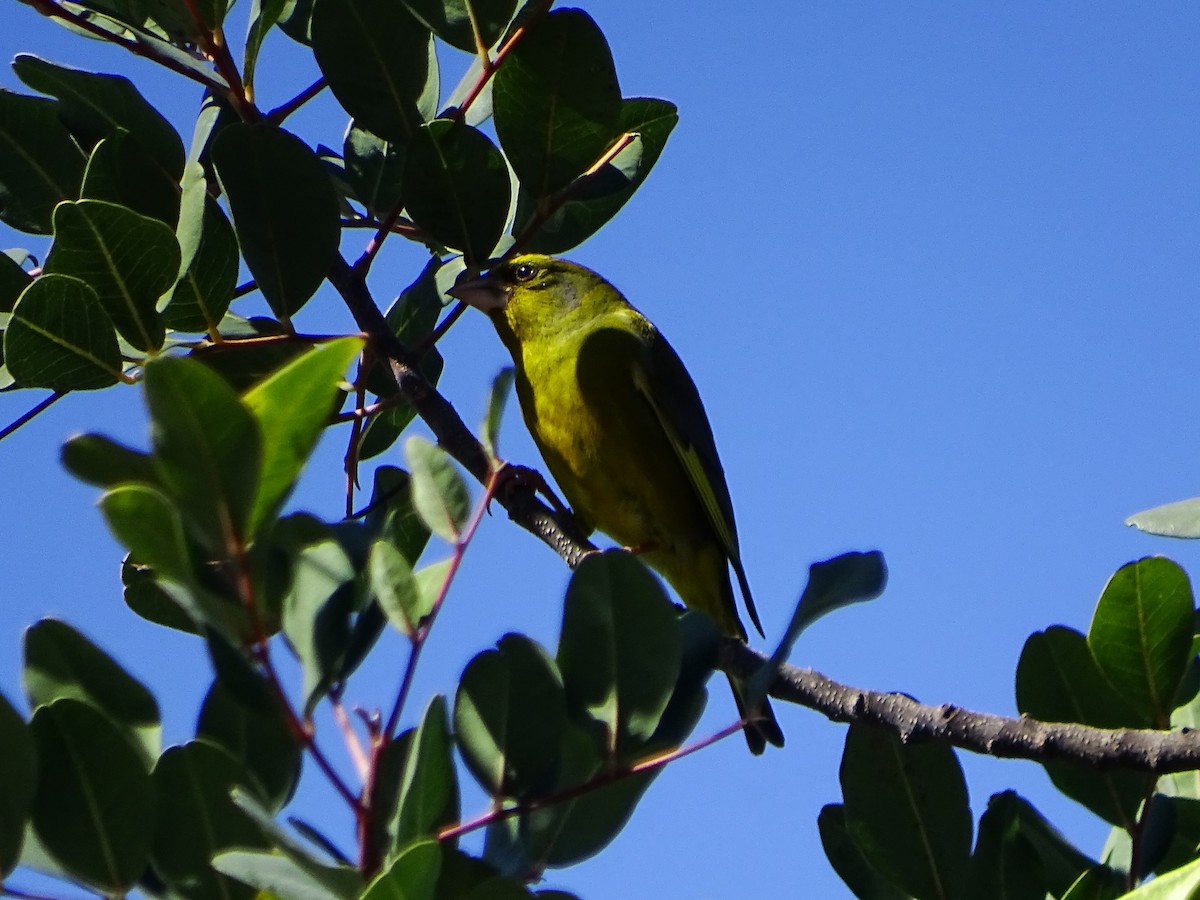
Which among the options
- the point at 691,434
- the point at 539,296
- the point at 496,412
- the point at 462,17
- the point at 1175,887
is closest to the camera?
the point at 1175,887

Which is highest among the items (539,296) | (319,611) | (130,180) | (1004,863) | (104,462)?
(539,296)

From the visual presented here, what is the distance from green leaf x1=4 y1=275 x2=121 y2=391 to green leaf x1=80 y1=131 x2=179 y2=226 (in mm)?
234

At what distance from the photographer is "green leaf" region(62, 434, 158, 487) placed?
3.68ft

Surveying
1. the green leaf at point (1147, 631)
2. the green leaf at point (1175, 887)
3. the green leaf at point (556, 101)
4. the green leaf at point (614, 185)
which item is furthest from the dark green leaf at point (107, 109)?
the green leaf at point (1175, 887)

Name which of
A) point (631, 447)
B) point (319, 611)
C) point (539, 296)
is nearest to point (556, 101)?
point (319, 611)

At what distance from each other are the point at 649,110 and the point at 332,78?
625 mm

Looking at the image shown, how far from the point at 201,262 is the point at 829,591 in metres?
1.21

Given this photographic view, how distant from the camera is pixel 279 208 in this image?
2125mm

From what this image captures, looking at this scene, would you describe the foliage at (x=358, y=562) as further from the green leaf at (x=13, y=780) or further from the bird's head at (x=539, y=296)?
the bird's head at (x=539, y=296)

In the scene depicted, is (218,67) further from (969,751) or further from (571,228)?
(969,751)

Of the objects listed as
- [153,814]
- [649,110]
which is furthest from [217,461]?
[649,110]

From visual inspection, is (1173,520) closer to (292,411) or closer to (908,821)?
(908,821)

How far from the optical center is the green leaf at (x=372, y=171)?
2555 millimetres

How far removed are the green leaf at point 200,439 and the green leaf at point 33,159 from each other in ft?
4.32
